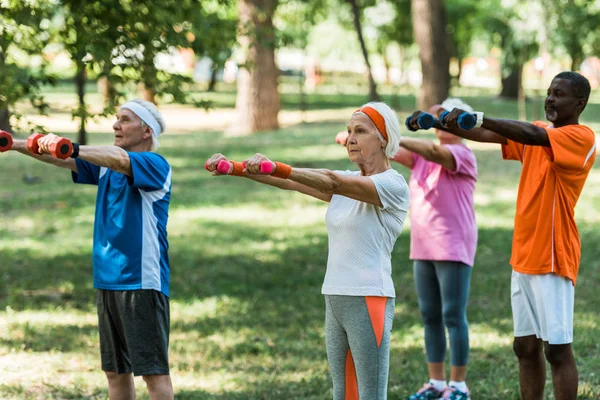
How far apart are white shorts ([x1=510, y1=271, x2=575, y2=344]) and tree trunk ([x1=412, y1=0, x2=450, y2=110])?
16602 mm

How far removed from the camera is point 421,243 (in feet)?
20.5

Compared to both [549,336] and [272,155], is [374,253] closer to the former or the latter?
[549,336]

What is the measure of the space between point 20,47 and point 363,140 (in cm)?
454

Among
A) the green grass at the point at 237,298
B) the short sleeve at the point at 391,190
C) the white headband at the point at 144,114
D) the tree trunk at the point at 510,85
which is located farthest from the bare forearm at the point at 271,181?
the tree trunk at the point at 510,85

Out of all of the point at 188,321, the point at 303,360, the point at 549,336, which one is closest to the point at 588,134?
the point at 549,336

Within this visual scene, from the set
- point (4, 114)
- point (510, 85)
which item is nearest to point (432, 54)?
point (4, 114)

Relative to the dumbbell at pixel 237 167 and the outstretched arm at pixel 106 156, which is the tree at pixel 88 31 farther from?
the dumbbell at pixel 237 167

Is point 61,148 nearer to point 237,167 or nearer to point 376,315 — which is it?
point 237,167

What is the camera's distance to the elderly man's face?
5.01m

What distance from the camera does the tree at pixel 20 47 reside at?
7.06 m

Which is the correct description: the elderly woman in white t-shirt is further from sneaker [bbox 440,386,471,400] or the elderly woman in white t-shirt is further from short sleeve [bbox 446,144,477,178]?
sneaker [bbox 440,386,471,400]

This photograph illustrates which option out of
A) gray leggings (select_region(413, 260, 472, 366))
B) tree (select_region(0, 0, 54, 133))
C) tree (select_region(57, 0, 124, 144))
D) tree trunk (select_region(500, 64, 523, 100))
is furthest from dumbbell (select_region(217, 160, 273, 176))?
tree trunk (select_region(500, 64, 523, 100))

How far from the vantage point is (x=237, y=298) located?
9445 millimetres

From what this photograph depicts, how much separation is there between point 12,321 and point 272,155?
1251 cm
